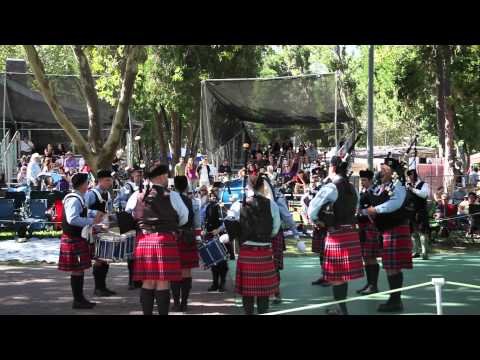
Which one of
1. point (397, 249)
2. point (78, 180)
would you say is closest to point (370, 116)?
point (397, 249)

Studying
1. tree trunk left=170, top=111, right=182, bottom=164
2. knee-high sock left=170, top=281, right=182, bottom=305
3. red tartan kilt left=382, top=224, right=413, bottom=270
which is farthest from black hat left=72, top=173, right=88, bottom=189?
tree trunk left=170, top=111, right=182, bottom=164

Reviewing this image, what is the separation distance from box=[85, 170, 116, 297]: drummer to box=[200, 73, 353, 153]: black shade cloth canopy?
6462 mm

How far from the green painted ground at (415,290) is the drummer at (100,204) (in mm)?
1700

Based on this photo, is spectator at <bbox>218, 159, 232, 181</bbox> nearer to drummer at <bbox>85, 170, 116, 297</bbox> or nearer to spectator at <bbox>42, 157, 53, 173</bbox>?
spectator at <bbox>42, 157, 53, 173</bbox>

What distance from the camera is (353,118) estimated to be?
14016mm

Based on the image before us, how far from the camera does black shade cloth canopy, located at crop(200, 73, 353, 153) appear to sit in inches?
552

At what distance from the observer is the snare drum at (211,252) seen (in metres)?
7.87

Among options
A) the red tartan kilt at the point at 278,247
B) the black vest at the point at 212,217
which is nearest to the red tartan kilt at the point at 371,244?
the red tartan kilt at the point at 278,247

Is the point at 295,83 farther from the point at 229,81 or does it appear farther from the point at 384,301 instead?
the point at 384,301

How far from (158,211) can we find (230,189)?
747 cm
